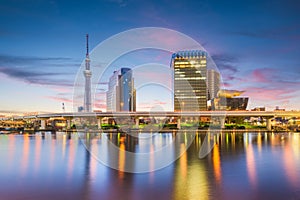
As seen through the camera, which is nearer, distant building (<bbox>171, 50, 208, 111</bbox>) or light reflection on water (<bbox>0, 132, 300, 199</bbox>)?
light reflection on water (<bbox>0, 132, 300, 199</bbox>)

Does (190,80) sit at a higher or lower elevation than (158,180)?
higher

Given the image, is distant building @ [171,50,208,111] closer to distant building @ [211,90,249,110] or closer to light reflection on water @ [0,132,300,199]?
distant building @ [211,90,249,110]

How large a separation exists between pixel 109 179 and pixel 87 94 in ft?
611

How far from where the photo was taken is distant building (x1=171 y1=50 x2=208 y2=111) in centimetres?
15212

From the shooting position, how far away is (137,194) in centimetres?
1362

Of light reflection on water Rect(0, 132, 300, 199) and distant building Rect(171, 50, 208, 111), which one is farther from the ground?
distant building Rect(171, 50, 208, 111)

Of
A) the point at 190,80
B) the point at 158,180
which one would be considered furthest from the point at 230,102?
the point at 158,180

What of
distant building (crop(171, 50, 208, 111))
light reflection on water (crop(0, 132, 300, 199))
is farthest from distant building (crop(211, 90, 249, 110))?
light reflection on water (crop(0, 132, 300, 199))

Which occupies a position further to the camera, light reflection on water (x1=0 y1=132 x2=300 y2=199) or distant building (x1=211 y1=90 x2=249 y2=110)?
distant building (x1=211 y1=90 x2=249 y2=110)

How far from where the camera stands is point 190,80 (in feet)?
523

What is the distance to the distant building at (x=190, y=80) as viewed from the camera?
152125mm

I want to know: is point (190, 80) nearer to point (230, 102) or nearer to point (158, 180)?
point (230, 102)

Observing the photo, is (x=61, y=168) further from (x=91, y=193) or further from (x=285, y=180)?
(x=285, y=180)

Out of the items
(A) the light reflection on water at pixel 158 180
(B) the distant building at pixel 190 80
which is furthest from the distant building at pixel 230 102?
(A) the light reflection on water at pixel 158 180
